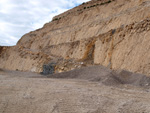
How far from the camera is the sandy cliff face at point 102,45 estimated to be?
34.7 feet

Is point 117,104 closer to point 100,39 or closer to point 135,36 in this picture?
point 135,36

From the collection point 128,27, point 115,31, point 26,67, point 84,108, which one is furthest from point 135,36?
point 26,67

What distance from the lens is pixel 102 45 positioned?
1472cm

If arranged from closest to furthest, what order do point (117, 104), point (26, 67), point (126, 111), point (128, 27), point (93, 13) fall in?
point (126, 111) < point (117, 104) < point (128, 27) < point (26, 67) < point (93, 13)

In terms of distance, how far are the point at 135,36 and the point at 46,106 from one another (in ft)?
25.7

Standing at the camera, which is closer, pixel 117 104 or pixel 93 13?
pixel 117 104

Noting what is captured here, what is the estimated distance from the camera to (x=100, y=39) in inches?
602

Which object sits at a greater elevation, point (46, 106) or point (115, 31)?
point (115, 31)

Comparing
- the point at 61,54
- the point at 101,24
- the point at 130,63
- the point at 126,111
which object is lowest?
the point at 126,111

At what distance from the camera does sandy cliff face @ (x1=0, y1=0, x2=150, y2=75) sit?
34.7 ft

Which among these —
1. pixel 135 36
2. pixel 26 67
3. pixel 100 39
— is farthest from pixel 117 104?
pixel 26 67

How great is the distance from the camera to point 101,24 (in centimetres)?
2092

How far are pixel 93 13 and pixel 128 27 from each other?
56.6ft

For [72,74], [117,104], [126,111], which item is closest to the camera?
[126,111]
